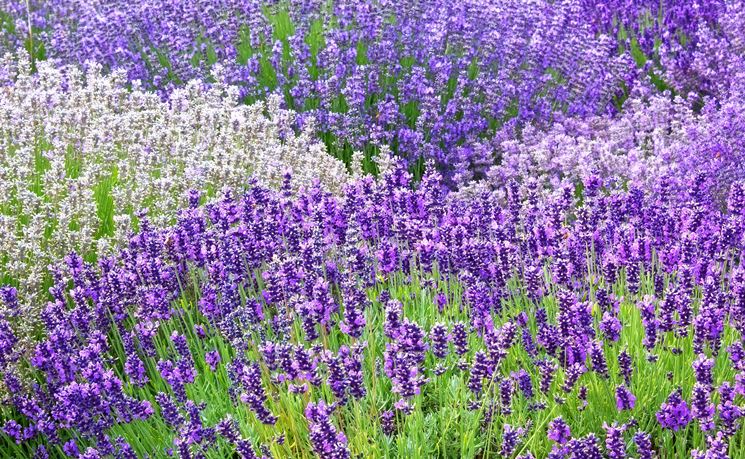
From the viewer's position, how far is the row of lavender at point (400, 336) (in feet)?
9.05

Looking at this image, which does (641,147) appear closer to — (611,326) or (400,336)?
(611,326)

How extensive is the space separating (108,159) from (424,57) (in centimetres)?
279

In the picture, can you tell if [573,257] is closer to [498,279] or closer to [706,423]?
[498,279]

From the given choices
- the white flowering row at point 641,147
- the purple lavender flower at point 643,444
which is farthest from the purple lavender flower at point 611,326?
the white flowering row at point 641,147

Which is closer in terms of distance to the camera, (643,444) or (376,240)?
(643,444)

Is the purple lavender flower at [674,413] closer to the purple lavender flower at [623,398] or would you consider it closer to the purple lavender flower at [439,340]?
the purple lavender flower at [623,398]

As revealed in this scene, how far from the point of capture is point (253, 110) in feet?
19.9

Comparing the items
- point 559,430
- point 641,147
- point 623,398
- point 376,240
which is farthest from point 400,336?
point 641,147

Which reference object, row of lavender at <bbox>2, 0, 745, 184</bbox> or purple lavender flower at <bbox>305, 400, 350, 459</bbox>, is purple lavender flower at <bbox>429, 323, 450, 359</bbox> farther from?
row of lavender at <bbox>2, 0, 745, 184</bbox>

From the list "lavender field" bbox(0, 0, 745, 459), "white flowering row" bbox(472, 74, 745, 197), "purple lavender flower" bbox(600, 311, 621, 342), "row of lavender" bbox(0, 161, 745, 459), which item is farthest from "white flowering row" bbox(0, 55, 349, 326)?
"purple lavender flower" bbox(600, 311, 621, 342)

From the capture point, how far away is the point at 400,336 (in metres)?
2.65

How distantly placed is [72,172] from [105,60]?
2525mm

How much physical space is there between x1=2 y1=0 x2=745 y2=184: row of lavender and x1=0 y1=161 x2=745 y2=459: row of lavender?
7.65 ft

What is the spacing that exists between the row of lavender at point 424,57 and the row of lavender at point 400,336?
7.65 ft
